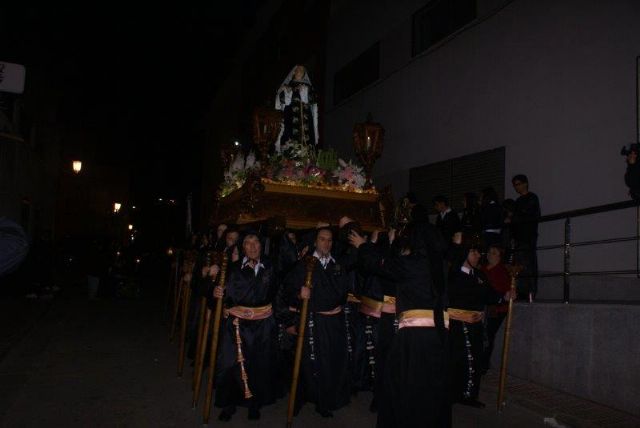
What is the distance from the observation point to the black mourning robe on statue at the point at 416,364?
12.3 feet

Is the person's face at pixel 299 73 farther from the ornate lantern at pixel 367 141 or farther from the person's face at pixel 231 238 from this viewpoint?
the person's face at pixel 231 238

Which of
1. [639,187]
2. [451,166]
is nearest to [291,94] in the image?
[451,166]

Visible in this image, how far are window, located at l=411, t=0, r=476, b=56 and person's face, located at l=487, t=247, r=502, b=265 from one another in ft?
16.1

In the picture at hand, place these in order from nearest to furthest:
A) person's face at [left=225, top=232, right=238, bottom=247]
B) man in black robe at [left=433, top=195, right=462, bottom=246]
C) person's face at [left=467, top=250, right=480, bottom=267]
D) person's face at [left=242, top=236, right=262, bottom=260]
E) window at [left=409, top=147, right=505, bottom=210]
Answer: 1. person's face at [left=242, top=236, right=262, bottom=260]
2. person's face at [left=467, top=250, right=480, bottom=267]
3. person's face at [left=225, top=232, right=238, bottom=247]
4. man in black robe at [left=433, top=195, right=462, bottom=246]
5. window at [left=409, top=147, right=505, bottom=210]

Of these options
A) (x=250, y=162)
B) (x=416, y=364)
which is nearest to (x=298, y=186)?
(x=250, y=162)

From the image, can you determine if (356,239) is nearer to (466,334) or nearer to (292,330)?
(292,330)

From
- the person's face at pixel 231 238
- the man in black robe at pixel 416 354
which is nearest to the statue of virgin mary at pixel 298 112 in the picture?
the person's face at pixel 231 238

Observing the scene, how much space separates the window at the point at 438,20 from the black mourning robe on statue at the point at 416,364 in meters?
7.07

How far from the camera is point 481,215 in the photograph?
7.31 m

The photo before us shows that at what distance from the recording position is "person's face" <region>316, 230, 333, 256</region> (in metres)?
5.14

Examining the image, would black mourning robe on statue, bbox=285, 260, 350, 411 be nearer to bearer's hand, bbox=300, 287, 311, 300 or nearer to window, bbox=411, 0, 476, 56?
bearer's hand, bbox=300, 287, 311, 300

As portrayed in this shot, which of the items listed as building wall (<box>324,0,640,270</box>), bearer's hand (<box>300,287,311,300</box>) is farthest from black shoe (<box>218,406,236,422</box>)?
building wall (<box>324,0,640,270</box>)

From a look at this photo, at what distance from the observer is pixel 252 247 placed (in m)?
4.88

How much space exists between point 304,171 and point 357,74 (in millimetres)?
8126
